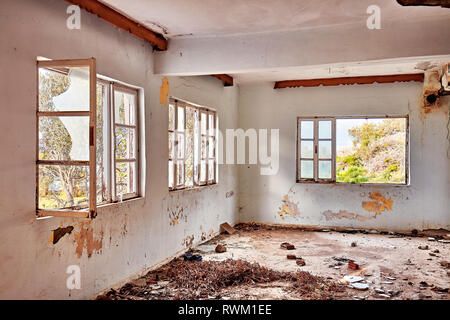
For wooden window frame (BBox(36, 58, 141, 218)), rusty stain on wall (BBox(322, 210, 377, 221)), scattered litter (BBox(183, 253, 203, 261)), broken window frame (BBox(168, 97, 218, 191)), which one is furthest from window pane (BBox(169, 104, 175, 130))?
rusty stain on wall (BBox(322, 210, 377, 221))

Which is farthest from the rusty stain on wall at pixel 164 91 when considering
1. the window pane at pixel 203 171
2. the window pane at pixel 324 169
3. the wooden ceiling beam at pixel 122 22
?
the window pane at pixel 324 169

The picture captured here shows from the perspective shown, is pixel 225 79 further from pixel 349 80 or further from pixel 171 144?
pixel 349 80

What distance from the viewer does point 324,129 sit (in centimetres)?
688

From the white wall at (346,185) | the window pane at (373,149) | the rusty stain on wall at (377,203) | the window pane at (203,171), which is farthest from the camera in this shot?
the window pane at (373,149)

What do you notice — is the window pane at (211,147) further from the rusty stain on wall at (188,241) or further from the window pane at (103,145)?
the window pane at (103,145)

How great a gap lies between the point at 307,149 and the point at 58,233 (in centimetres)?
513

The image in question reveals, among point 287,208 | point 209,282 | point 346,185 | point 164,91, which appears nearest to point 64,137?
point 164,91

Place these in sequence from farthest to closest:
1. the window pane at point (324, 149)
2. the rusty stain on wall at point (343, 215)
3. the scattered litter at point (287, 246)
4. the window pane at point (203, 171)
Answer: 1. the window pane at point (324, 149)
2. the rusty stain on wall at point (343, 215)
3. the window pane at point (203, 171)
4. the scattered litter at point (287, 246)

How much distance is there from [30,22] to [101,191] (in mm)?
1602

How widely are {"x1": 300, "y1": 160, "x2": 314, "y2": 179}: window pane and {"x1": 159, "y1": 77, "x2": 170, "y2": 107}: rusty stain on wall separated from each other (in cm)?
349

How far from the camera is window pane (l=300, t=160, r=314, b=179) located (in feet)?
22.9

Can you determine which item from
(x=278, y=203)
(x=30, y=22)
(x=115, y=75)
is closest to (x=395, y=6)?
(x=115, y=75)

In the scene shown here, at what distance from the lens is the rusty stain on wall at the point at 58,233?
2.81 meters

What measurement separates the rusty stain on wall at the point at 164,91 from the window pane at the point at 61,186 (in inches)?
58.3
